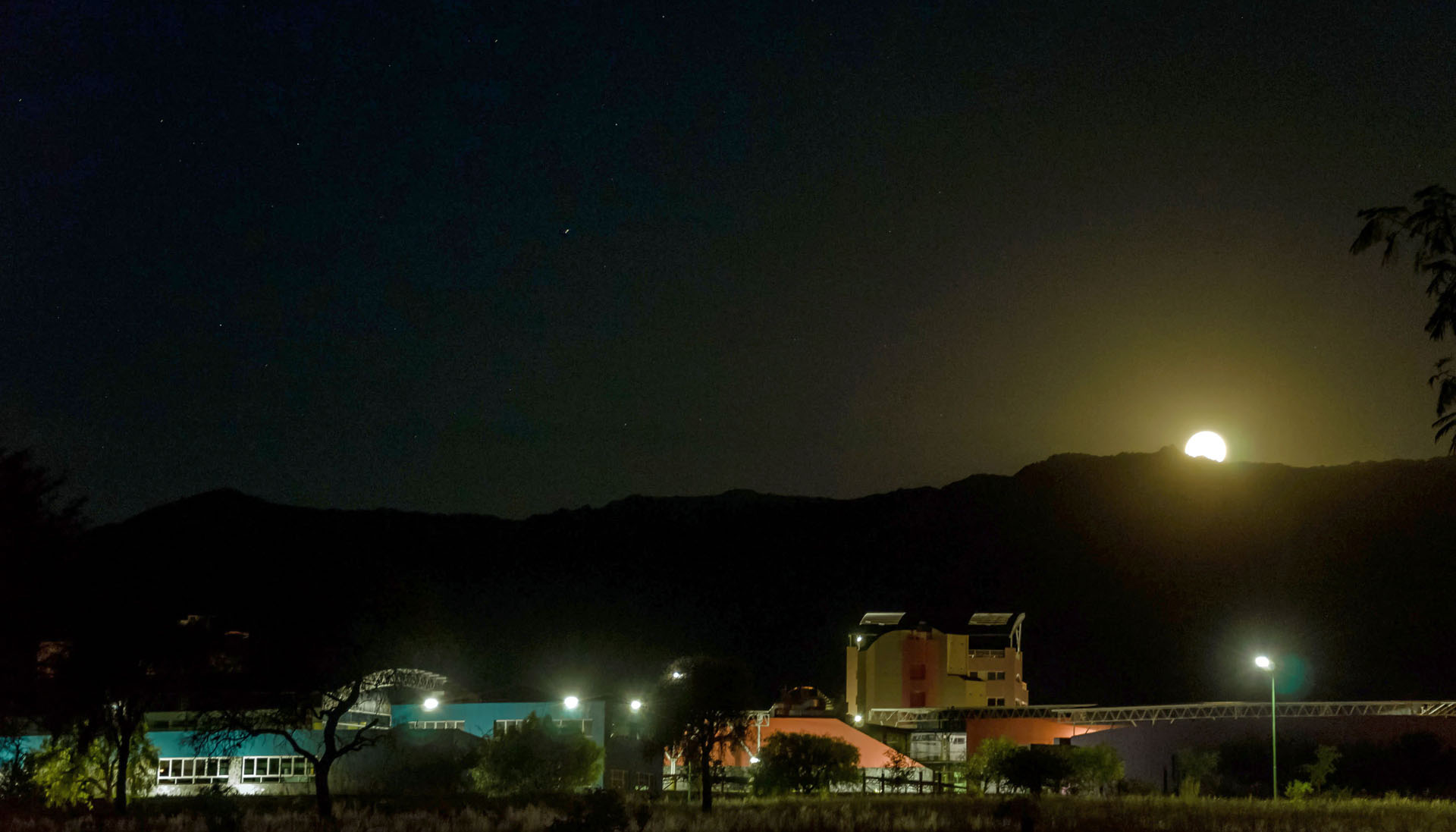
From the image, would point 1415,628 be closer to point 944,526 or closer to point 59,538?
point 944,526

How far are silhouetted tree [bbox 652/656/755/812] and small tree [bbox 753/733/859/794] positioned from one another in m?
4.17

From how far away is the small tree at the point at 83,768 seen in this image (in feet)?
114

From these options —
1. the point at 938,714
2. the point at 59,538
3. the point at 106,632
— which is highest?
the point at 59,538

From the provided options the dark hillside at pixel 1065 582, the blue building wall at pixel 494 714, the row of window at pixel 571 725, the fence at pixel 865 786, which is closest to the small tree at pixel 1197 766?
the fence at pixel 865 786

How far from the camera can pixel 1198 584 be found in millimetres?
155125

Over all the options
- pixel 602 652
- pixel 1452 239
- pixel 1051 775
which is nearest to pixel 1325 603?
pixel 602 652

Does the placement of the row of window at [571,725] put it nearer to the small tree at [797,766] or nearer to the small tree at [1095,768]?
the small tree at [797,766]

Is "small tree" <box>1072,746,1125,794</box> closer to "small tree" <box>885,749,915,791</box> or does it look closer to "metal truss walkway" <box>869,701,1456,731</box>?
"small tree" <box>885,749,915,791</box>

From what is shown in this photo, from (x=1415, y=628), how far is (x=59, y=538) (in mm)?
130555

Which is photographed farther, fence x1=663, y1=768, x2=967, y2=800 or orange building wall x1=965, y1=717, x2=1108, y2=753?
orange building wall x1=965, y1=717, x2=1108, y2=753

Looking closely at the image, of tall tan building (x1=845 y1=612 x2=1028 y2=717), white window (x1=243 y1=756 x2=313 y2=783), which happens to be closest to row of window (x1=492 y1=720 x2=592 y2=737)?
white window (x1=243 y1=756 x2=313 y2=783)

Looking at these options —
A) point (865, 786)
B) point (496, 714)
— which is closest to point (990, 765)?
point (865, 786)

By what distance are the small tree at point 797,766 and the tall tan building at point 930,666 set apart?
36.1 m

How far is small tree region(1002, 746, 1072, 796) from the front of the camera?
48.0 m
